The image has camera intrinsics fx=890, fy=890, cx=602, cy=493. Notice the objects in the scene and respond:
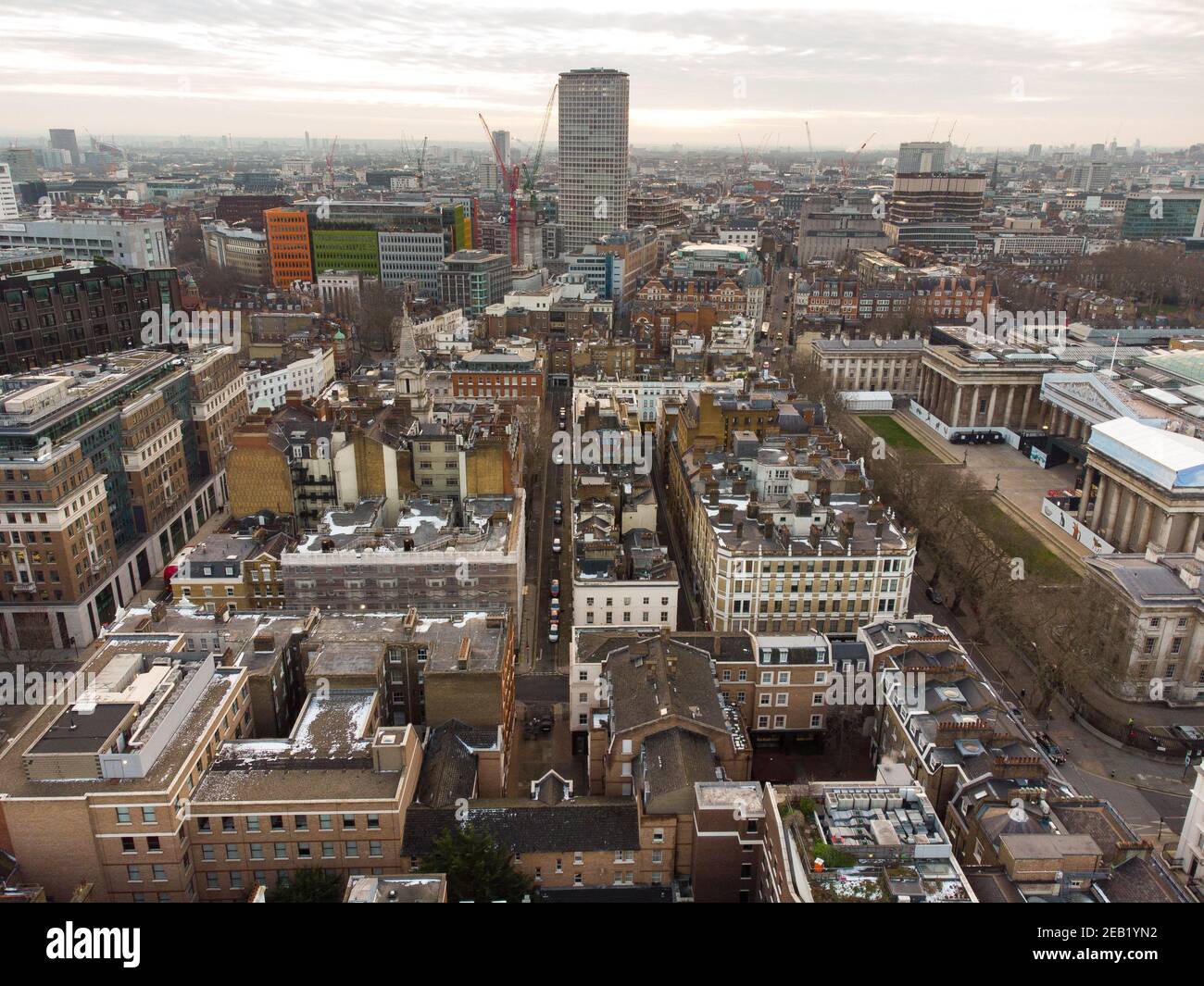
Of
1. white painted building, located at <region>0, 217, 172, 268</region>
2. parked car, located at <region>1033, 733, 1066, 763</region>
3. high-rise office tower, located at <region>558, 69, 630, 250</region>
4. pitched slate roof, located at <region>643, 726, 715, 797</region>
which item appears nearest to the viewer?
pitched slate roof, located at <region>643, 726, 715, 797</region>

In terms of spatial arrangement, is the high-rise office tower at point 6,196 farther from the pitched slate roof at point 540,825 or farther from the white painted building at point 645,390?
the pitched slate roof at point 540,825

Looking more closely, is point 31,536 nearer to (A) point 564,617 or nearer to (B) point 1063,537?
(A) point 564,617

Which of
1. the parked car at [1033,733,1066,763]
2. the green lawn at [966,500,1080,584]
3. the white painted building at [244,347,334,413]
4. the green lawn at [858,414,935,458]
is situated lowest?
the parked car at [1033,733,1066,763]

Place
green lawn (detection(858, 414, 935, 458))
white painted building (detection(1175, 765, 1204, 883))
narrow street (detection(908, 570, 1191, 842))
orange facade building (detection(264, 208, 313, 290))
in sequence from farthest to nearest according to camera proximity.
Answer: orange facade building (detection(264, 208, 313, 290)), green lawn (detection(858, 414, 935, 458)), narrow street (detection(908, 570, 1191, 842)), white painted building (detection(1175, 765, 1204, 883))

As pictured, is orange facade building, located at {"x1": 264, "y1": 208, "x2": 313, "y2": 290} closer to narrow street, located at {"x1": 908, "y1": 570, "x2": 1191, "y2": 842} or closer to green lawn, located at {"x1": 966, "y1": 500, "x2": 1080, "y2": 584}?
green lawn, located at {"x1": 966, "y1": 500, "x2": 1080, "y2": 584}

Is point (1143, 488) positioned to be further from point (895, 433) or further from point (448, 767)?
point (448, 767)

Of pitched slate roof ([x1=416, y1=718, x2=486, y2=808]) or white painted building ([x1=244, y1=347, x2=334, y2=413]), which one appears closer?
pitched slate roof ([x1=416, y1=718, x2=486, y2=808])

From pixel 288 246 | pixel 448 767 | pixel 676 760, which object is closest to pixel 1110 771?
pixel 676 760

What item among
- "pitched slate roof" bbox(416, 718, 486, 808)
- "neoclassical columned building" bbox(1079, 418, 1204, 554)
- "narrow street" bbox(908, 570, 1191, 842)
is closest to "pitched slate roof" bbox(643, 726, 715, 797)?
"pitched slate roof" bbox(416, 718, 486, 808)
